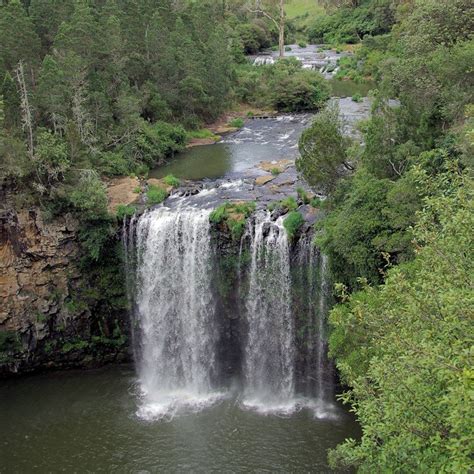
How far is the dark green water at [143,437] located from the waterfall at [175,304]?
1.96 meters

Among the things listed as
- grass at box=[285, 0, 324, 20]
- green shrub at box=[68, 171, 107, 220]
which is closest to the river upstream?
green shrub at box=[68, 171, 107, 220]

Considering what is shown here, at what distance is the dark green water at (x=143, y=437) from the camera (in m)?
20.3

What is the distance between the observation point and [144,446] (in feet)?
69.7

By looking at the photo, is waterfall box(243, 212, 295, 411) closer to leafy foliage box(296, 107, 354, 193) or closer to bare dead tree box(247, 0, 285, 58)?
leafy foliage box(296, 107, 354, 193)

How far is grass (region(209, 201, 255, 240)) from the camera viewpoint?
24.4 meters

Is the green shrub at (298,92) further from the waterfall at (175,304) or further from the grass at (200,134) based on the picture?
the waterfall at (175,304)

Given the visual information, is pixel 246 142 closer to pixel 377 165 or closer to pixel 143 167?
pixel 143 167

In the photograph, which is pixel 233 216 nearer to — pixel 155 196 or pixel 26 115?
pixel 155 196

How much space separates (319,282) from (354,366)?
6544 mm

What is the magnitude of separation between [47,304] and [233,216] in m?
9.99

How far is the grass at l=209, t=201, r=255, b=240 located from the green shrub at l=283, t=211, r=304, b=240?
6.81 ft

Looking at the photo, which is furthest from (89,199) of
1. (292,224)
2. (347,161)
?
(347,161)

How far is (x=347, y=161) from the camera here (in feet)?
79.9

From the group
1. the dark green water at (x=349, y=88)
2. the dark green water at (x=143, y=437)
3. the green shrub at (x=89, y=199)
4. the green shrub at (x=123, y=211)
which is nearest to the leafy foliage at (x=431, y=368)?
the dark green water at (x=143, y=437)
